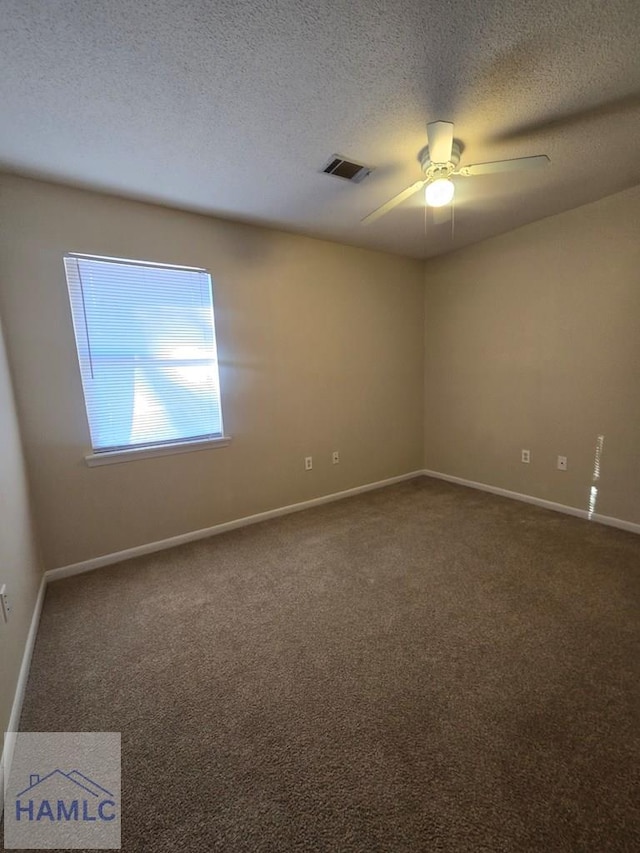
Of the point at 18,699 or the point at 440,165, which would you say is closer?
the point at 18,699

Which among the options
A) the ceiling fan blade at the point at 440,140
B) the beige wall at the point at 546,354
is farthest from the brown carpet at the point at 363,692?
the ceiling fan blade at the point at 440,140

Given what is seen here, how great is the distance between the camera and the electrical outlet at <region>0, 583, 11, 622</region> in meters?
1.32

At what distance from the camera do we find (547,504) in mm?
3137

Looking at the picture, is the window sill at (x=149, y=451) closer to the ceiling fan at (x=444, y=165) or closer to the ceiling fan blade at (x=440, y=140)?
the ceiling fan at (x=444, y=165)

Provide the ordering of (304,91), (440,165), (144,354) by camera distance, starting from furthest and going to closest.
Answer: (144,354) < (440,165) < (304,91)

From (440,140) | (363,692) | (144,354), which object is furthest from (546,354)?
(144,354)

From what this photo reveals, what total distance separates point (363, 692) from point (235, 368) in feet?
7.53

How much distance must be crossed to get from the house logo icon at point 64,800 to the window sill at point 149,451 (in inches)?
63.9

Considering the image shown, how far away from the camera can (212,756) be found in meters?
1.19

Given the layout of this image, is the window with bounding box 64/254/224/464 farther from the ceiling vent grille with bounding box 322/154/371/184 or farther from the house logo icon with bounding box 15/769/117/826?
the house logo icon with bounding box 15/769/117/826

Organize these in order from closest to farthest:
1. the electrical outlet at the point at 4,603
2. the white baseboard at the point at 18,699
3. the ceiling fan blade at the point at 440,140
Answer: the white baseboard at the point at 18,699, the electrical outlet at the point at 4,603, the ceiling fan blade at the point at 440,140

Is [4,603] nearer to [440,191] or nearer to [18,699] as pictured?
[18,699]

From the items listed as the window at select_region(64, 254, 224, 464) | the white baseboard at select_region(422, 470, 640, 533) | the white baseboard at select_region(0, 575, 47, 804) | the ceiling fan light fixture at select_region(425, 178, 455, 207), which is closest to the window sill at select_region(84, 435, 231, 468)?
the window at select_region(64, 254, 224, 464)

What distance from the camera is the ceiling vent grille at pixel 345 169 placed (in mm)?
1957
